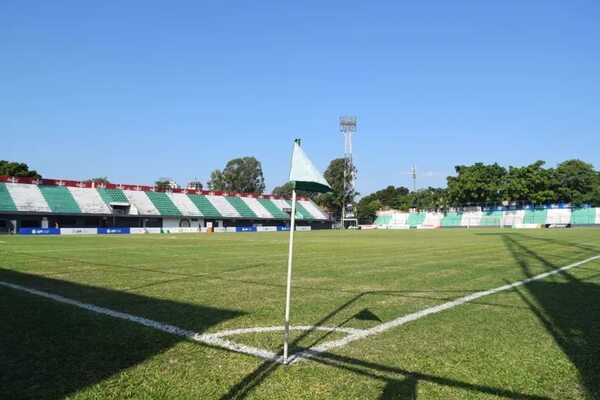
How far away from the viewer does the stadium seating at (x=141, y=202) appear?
74812 mm

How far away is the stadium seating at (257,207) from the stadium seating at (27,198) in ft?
125

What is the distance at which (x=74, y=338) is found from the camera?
19.3 ft

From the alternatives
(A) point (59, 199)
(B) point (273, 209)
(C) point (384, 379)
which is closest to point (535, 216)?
(B) point (273, 209)

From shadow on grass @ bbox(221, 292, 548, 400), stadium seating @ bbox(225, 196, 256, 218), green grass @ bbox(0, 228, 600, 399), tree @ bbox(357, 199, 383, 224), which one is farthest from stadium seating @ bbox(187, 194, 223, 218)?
shadow on grass @ bbox(221, 292, 548, 400)

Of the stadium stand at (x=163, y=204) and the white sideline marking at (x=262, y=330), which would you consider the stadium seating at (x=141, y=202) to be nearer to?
the stadium stand at (x=163, y=204)

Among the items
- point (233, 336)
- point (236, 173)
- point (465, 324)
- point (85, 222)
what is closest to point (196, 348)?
point (233, 336)

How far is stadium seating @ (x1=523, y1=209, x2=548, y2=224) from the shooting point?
97.2 m

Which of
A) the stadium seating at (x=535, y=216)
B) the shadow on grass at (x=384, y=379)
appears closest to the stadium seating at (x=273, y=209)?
the stadium seating at (x=535, y=216)

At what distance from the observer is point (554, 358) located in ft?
17.4

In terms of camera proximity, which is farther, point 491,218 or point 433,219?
point 433,219

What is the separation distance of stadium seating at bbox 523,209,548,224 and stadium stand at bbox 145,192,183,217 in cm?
7089

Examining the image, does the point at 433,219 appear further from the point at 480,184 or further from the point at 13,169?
the point at 13,169

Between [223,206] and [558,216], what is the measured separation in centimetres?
6802

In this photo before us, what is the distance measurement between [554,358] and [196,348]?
410 centimetres
